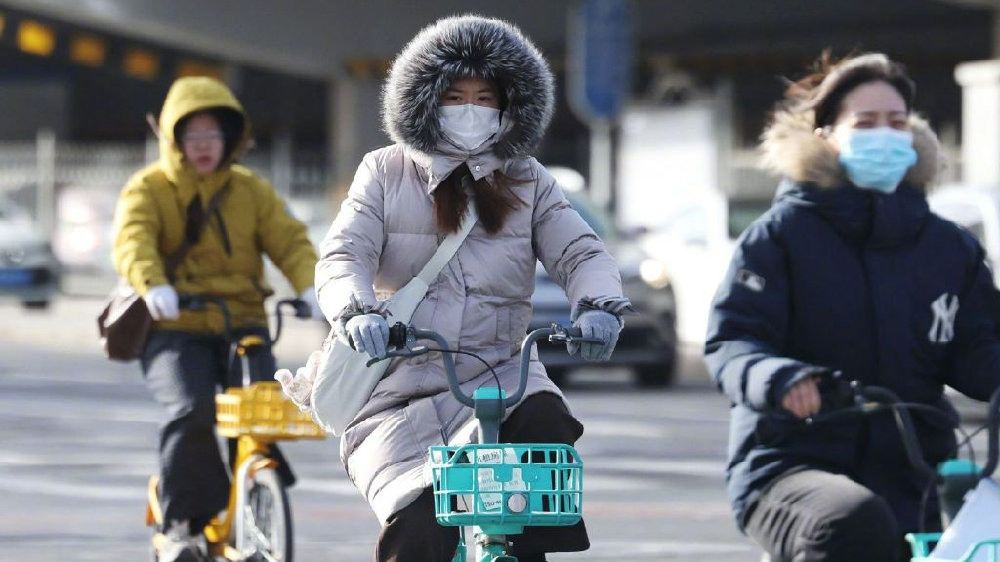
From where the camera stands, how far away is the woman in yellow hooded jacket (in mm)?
7625

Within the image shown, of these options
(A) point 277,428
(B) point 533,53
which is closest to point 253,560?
(A) point 277,428

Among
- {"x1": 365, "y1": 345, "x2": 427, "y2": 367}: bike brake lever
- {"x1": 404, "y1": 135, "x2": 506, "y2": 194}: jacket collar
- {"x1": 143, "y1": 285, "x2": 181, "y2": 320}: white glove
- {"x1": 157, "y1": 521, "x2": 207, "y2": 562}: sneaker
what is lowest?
{"x1": 157, "y1": 521, "x2": 207, "y2": 562}: sneaker

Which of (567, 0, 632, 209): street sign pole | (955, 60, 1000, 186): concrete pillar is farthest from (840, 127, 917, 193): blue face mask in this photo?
(567, 0, 632, 209): street sign pole

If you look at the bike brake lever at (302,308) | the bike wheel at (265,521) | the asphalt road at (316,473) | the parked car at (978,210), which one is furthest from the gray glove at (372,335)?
the parked car at (978,210)

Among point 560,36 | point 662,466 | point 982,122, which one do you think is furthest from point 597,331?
point 560,36

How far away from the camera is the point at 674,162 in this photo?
105ft

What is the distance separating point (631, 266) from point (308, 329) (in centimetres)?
886

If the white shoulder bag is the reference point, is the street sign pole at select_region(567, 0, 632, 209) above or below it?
above

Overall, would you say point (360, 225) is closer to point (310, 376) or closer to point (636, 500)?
point (310, 376)

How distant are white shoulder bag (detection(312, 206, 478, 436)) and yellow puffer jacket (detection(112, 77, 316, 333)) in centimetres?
269

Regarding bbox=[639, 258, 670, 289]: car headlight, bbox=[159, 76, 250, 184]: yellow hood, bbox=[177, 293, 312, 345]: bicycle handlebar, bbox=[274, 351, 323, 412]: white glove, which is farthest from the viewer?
bbox=[639, 258, 670, 289]: car headlight

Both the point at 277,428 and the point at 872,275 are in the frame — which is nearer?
the point at 872,275

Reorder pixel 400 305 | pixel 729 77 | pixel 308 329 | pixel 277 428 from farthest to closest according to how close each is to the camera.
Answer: pixel 729 77, pixel 308 329, pixel 277 428, pixel 400 305

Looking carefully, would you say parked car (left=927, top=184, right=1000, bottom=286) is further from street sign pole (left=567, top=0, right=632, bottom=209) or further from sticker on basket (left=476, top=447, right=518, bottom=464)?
street sign pole (left=567, top=0, right=632, bottom=209)
